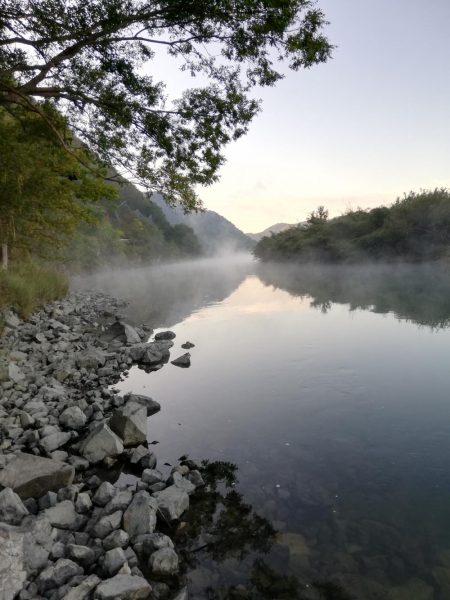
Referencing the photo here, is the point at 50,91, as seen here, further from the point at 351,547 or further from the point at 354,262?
→ the point at 354,262

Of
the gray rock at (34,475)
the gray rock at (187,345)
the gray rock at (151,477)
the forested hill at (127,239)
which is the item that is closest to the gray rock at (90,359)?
the gray rock at (187,345)

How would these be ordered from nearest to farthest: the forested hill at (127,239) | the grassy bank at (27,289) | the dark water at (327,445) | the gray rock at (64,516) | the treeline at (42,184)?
the dark water at (327,445), the gray rock at (64,516), the treeline at (42,184), the grassy bank at (27,289), the forested hill at (127,239)

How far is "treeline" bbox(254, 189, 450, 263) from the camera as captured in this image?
160 feet

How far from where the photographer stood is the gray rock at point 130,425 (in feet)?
23.0

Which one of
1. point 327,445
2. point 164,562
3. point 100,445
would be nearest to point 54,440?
point 100,445

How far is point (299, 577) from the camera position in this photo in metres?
4.00

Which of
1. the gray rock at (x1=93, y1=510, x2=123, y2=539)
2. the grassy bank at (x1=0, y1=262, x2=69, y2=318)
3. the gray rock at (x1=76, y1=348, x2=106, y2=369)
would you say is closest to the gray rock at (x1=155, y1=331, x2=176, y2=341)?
the gray rock at (x1=76, y1=348, x2=106, y2=369)

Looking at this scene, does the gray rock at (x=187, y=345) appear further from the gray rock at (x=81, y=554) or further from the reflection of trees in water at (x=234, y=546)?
the gray rock at (x=81, y=554)

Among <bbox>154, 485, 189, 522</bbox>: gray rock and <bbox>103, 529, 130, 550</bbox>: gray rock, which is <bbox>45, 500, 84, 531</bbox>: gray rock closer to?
<bbox>103, 529, 130, 550</bbox>: gray rock

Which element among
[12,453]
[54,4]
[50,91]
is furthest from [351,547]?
[54,4]

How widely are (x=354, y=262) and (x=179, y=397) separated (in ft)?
201

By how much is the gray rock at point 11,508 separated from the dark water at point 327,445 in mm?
2317

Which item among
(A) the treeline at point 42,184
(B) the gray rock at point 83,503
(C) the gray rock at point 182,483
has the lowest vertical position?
(C) the gray rock at point 182,483

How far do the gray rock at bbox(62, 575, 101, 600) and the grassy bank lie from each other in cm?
1346
